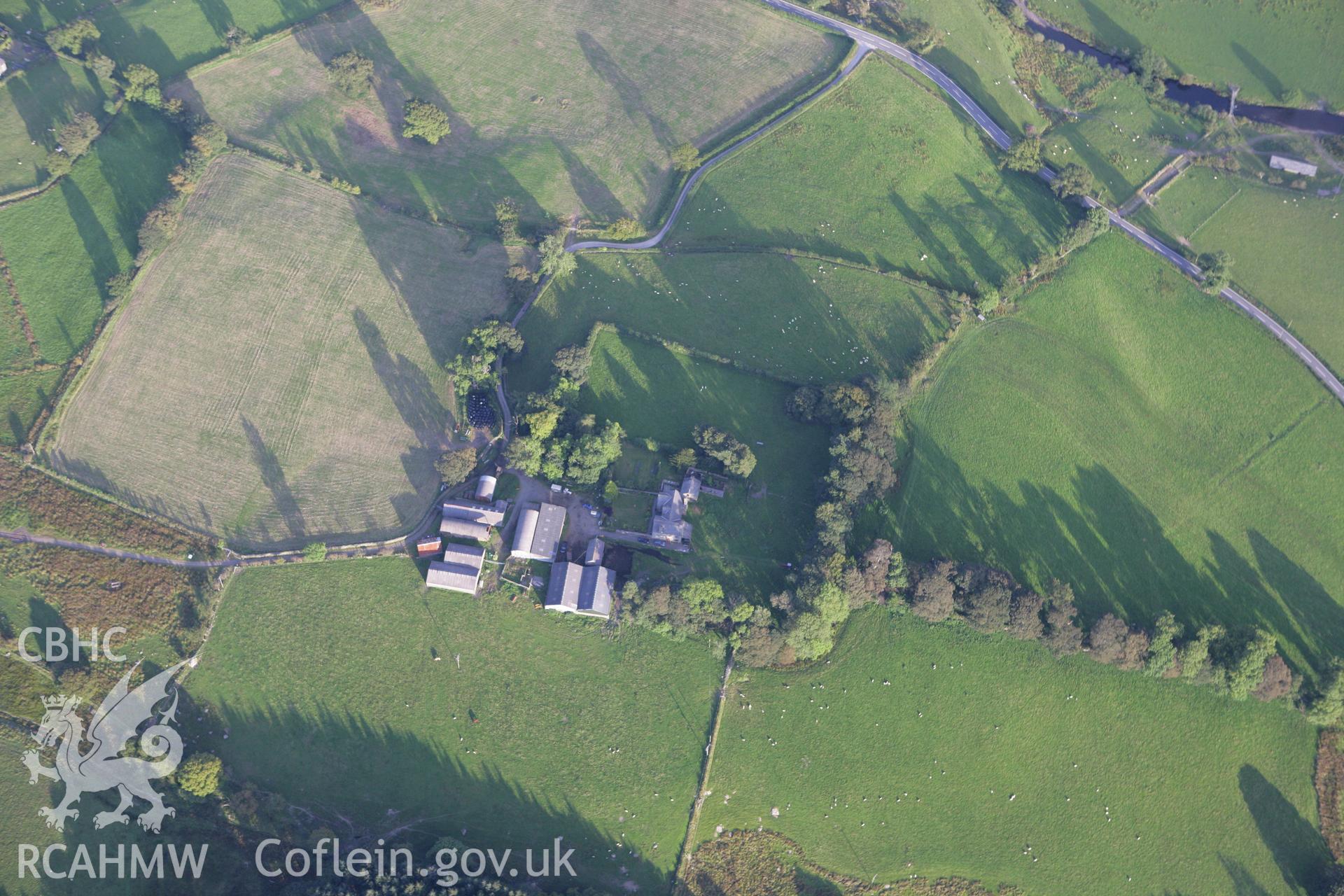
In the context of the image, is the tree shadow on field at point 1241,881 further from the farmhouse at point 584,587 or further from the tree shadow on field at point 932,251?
the tree shadow on field at point 932,251

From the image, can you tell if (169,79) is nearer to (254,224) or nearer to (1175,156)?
(254,224)

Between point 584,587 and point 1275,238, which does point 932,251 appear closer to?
point 1275,238

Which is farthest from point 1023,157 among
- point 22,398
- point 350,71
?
point 22,398

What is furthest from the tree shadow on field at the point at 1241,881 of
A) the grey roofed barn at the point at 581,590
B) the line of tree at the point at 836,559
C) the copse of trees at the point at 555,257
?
the copse of trees at the point at 555,257

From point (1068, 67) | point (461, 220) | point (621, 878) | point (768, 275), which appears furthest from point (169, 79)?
point (1068, 67)

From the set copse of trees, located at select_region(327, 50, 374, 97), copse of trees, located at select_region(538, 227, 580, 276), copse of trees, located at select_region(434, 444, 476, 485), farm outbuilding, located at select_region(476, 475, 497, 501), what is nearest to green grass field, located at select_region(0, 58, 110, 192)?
copse of trees, located at select_region(327, 50, 374, 97)
